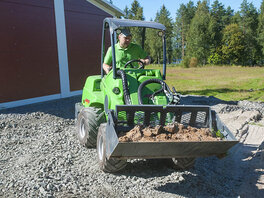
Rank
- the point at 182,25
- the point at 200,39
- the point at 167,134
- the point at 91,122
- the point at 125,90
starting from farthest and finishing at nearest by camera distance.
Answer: the point at 182,25 → the point at 200,39 → the point at 91,122 → the point at 125,90 → the point at 167,134

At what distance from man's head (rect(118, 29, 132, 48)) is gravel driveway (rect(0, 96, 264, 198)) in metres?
2.06

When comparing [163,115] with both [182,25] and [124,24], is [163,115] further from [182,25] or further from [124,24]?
[182,25]

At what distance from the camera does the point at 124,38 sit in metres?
5.16

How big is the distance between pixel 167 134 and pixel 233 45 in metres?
46.0

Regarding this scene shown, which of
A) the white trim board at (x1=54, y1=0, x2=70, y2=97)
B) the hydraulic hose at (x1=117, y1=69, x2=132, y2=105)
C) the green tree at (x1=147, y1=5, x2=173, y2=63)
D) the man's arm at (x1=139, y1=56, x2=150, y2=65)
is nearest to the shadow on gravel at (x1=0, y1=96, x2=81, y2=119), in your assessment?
the white trim board at (x1=54, y1=0, x2=70, y2=97)

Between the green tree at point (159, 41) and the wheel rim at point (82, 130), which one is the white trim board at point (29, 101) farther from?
the green tree at point (159, 41)

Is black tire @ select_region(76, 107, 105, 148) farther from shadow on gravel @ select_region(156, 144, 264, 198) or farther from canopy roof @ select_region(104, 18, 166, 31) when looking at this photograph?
shadow on gravel @ select_region(156, 144, 264, 198)

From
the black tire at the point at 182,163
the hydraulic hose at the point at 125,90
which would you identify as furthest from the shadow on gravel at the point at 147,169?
the hydraulic hose at the point at 125,90

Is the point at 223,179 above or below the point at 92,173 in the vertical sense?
below

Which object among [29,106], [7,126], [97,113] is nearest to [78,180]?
[97,113]

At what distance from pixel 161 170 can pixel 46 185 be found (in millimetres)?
1769

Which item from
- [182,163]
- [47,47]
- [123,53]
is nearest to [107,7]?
[47,47]

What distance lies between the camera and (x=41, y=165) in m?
4.38

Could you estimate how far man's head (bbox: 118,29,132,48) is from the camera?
5.11 metres
